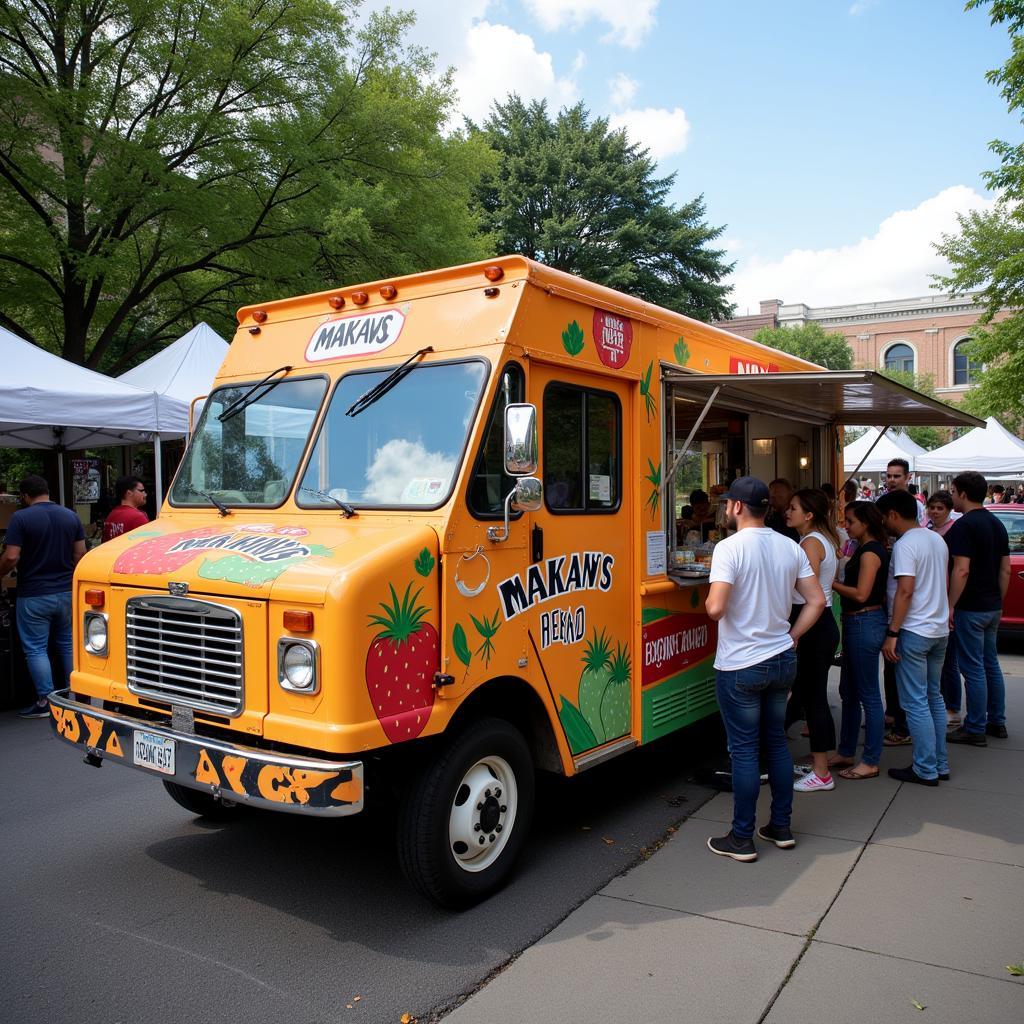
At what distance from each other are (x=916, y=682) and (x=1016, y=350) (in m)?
14.3

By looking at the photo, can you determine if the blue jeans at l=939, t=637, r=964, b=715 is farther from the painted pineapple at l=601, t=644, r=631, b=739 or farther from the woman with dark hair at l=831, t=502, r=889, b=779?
the painted pineapple at l=601, t=644, r=631, b=739

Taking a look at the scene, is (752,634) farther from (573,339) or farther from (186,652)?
(186,652)

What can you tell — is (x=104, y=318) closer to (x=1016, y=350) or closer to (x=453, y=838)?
(x=453, y=838)

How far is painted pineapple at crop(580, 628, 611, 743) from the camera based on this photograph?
4551mm

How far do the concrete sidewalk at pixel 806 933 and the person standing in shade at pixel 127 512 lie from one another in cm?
554

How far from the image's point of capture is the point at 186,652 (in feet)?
12.5

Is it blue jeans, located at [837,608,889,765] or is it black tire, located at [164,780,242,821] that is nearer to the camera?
black tire, located at [164,780,242,821]

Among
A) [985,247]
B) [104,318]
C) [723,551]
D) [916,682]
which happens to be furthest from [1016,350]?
[104,318]

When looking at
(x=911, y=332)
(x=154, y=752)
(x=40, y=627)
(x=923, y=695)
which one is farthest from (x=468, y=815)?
(x=911, y=332)

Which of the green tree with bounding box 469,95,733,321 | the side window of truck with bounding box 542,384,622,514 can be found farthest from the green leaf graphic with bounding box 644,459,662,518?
the green tree with bounding box 469,95,733,321

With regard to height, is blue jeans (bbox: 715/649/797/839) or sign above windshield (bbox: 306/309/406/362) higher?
sign above windshield (bbox: 306/309/406/362)

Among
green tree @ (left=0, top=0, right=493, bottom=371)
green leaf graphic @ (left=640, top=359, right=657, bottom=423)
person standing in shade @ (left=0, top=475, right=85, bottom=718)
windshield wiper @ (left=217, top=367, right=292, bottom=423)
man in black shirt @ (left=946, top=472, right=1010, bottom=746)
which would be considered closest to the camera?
windshield wiper @ (left=217, top=367, right=292, bottom=423)

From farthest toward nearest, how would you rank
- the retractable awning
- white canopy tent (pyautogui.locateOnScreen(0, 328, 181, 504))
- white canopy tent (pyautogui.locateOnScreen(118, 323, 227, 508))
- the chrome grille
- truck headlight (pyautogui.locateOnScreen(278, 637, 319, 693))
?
white canopy tent (pyautogui.locateOnScreen(118, 323, 227, 508))
white canopy tent (pyautogui.locateOnScreen(0, 328, 181, 504))
the retractable awning
the chrome grille
truck headlight (pyautogui.locateOnScreen(278, 637, 319, 693))

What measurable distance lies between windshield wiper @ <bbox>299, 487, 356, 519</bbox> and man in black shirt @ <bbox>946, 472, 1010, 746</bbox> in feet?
14.5
